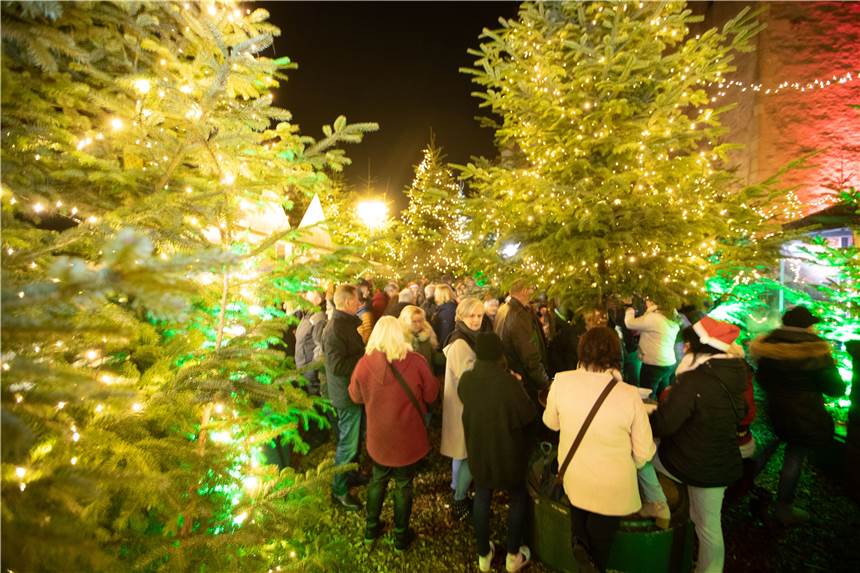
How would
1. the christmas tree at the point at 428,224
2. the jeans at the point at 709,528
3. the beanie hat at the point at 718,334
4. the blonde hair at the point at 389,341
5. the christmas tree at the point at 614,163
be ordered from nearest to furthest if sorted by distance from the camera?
the beanie hat at the point at 718,334, the jeans at the point at 709,528, the blonde hair at the point at 389,341, the christmas tree at the point at 614,163, the christmas tree at the point at 428,224

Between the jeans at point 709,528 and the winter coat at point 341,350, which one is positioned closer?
the jeans at point 709,528

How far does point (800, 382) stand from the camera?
12.9 feet

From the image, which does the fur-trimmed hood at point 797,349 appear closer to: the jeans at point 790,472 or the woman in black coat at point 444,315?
the jeans at point 790,472

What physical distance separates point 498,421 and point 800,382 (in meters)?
3.27

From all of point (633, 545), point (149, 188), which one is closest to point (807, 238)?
point (633, 545)

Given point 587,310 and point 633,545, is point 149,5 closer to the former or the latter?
point 633,545

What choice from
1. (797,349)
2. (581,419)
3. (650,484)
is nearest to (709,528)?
(650,484)

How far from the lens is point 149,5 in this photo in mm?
2230

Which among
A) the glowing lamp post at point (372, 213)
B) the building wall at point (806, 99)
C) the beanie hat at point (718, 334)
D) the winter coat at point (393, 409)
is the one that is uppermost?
the building wall at point (806, 99)

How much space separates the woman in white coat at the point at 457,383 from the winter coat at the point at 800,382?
10.1 feet

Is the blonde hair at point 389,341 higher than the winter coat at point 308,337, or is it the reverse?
the blonde hair at point 389,341

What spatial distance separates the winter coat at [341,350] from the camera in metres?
4.52

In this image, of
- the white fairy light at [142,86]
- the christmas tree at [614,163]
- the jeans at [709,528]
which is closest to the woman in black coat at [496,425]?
the jeans at [709,528]

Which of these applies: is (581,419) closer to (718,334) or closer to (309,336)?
(718,334)
